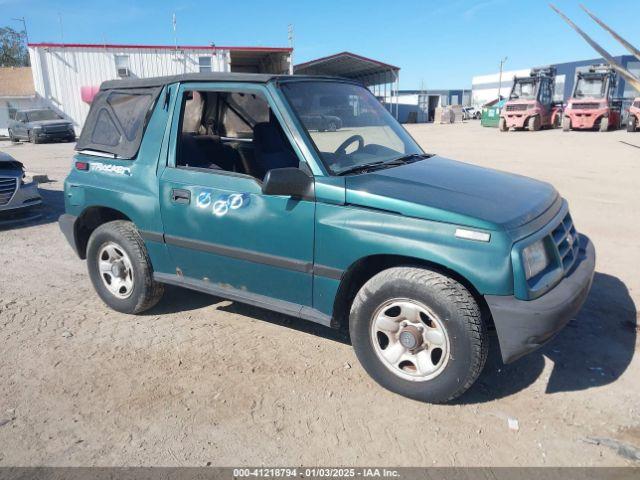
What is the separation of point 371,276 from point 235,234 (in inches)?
39.9

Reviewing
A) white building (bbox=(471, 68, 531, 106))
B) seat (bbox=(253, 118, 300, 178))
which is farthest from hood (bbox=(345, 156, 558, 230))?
white building (bbox=(471, 68, 531, 106))

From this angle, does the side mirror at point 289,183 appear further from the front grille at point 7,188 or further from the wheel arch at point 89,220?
the front grille at point 7,188

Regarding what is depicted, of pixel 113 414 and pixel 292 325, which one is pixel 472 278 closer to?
pixel 292 325

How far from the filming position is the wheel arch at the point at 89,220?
177 inches

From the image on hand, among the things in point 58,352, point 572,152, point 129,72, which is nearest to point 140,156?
point 58,352

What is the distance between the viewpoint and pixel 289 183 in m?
3.15

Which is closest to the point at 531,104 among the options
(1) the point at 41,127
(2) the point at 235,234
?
(1) the point at 41,127

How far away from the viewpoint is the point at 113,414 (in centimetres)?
305

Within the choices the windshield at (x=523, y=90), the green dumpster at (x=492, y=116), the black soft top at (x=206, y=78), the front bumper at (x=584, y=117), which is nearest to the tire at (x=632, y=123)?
the front bumper at (x=584, y=117)

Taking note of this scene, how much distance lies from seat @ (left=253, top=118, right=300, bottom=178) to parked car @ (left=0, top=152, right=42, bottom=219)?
5.50m

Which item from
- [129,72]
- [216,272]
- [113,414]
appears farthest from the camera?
[129,72]

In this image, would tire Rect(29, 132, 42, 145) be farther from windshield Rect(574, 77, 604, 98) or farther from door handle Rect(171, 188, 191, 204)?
windshield Rect(574, 77, 604, 98)

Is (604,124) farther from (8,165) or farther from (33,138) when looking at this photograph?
(33,138)

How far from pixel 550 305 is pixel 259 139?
264 cm
